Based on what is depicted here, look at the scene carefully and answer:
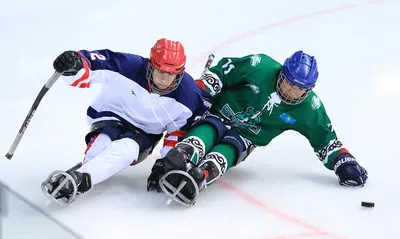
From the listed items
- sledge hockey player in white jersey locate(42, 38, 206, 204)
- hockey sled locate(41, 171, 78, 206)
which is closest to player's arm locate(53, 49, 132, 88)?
sledge hockey player in white jersey locate(42, 38, 206, 204)

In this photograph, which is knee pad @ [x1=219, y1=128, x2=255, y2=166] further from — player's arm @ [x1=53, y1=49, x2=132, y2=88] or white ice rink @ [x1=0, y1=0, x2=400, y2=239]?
player's arm @ [x1=53, y1=49, x2=132, y2=88]

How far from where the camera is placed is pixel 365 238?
3922mm

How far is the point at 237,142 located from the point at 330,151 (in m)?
0.56

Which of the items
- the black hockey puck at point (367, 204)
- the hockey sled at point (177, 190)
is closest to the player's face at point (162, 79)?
the hockey sled at point (177, 190)

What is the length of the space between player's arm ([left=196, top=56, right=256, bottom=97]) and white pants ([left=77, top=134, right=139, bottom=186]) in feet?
1.79

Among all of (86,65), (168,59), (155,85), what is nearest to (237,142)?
(155,85)

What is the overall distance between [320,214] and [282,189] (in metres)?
0.39

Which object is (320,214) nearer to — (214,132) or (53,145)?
(214,132)

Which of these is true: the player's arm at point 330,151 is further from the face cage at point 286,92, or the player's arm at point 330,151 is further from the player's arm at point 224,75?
the player's arm at point 224,75

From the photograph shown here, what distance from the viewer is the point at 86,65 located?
396 centimetres

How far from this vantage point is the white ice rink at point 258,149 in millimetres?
3934

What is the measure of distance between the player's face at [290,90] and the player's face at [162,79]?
648mm

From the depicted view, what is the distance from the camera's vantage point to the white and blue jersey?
415cm

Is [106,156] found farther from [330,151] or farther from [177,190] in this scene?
[330,151]
